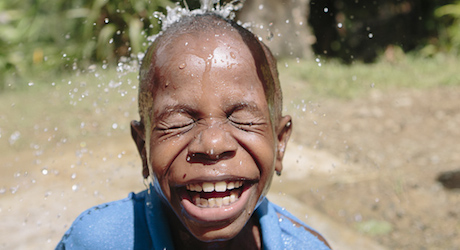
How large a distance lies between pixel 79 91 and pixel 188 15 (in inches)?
213

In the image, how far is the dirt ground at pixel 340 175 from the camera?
3.71 meters

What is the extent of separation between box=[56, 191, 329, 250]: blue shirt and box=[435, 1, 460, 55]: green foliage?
7.45 meters

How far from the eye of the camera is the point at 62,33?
29.3 feet

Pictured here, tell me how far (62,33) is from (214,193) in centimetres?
781

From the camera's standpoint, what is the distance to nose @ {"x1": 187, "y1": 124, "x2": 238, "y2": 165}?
174cm

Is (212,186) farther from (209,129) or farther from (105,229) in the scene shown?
(105,229)

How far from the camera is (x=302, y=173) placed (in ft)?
15.7

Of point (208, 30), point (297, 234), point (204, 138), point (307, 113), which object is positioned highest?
point (208, 30)

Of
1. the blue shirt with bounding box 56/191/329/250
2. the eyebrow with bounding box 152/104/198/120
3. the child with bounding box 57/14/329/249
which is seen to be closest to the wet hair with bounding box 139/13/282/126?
the child with bounding box 57/14/329/249

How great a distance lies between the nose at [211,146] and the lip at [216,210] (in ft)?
0.49

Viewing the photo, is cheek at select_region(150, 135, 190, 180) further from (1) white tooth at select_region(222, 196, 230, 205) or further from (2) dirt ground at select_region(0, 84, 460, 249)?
(2) dirt ground at select_region(0, 84, 460, 249)

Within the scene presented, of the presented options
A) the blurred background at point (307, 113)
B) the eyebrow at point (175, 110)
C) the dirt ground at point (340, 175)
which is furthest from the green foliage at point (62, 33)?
the eyebrow at point (175, 110)

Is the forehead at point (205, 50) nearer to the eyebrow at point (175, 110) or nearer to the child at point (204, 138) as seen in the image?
the child at point (204, 138)

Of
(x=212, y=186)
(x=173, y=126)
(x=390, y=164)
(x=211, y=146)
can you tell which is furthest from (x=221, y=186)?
(x=390, y=164)
